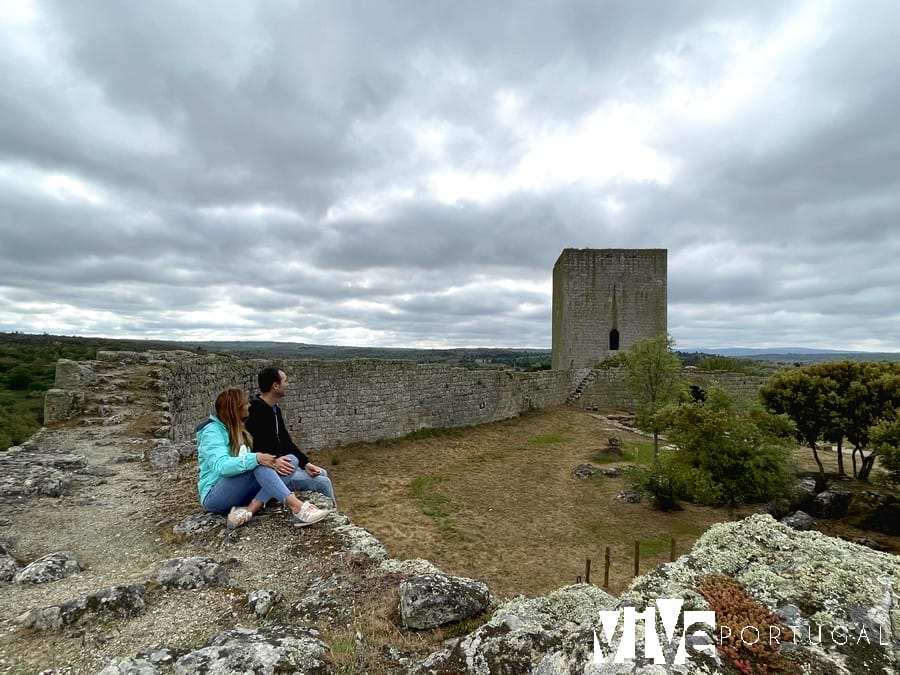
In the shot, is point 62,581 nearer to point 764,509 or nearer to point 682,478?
point 682,478

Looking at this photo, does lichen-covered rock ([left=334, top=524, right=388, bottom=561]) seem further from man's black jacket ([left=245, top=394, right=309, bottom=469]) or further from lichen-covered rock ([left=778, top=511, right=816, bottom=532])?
lichen-covered rock ([left=778, top=511, right=816, bottom=532])

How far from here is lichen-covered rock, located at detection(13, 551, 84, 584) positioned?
299cm

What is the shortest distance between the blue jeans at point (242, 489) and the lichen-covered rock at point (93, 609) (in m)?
1.14

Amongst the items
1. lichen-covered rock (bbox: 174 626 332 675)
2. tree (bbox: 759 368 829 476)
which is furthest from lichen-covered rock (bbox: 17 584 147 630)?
tree (bbox: 759 368 829 476)

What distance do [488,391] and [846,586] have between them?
15.6 metres

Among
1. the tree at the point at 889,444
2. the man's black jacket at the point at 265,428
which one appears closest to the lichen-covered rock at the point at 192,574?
the man's black jacket at the point at 265,428

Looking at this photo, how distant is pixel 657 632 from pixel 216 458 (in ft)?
11.5

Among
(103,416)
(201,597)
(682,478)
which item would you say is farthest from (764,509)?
(103,416)

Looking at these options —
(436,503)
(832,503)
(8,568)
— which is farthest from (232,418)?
(832,503)

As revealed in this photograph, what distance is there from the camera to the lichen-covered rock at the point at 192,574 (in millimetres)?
2945

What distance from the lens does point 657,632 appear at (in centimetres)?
171

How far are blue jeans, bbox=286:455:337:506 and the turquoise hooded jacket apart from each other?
2.23 feet

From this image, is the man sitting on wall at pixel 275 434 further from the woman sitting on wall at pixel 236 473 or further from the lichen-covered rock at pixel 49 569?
the lichen-covered rock at pixel 49 569

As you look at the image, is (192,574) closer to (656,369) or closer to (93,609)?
(93,609)
